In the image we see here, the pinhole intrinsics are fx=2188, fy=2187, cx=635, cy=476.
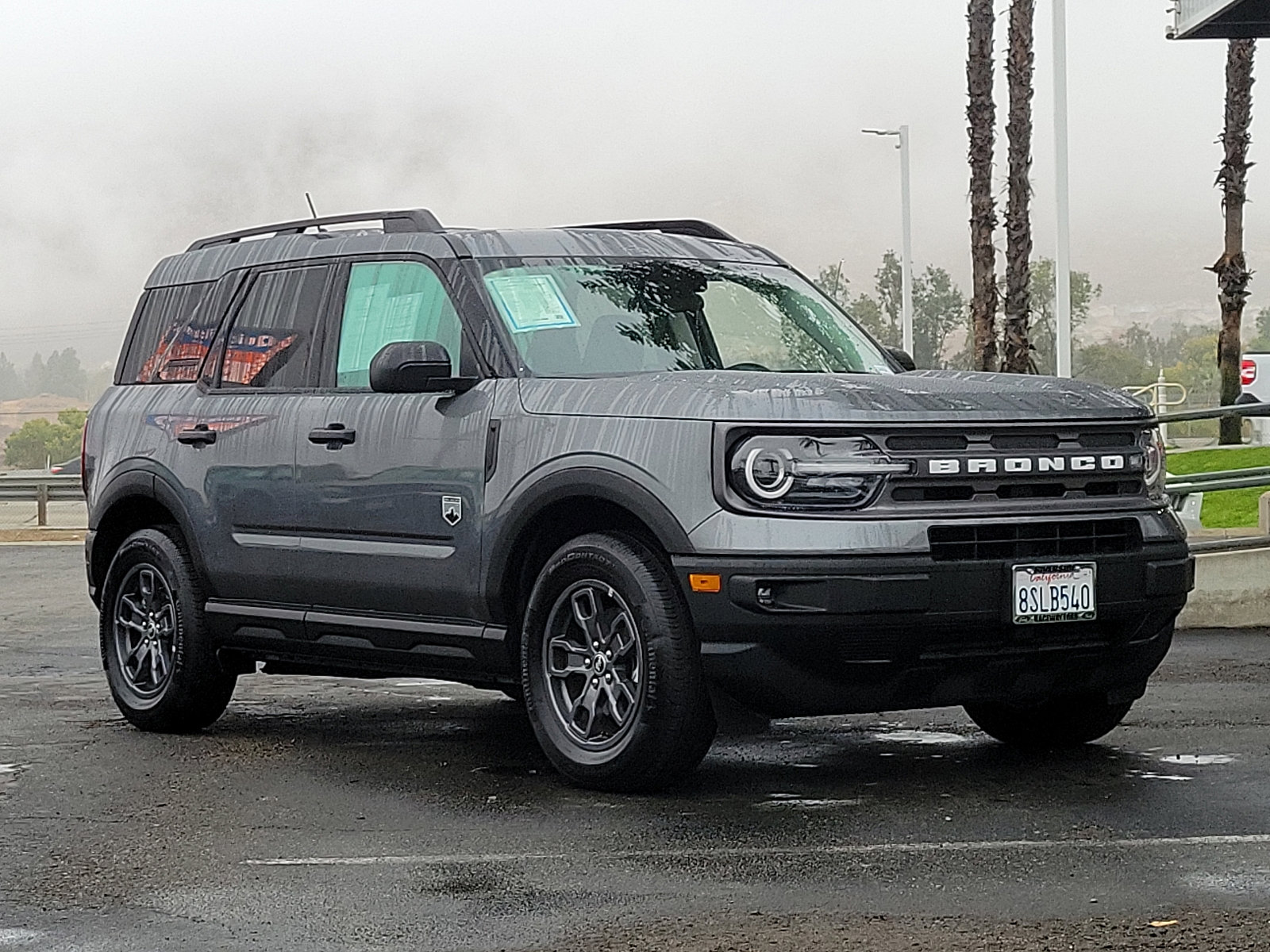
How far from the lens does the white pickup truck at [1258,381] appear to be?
46866 millimetres

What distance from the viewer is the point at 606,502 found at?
705cm

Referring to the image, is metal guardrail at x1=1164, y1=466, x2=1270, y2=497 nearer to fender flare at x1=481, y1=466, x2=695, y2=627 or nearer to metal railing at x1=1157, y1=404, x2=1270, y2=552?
metal railing at x1=1157, y1=404, x2=1270, y2=552

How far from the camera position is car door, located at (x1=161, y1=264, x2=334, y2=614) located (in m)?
8.23

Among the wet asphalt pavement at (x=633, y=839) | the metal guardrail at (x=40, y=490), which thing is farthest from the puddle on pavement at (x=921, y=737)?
the metal guardrail at (x=40, y=490)

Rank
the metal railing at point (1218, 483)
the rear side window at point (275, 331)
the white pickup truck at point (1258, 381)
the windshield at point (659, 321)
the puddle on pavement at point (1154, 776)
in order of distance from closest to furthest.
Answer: the puddle on pavement at point (1154, 776)
the windshield at point (659, 321)
the rear side window at point (275, 331)
the metal railing at point (1218, 483)
the white pickup truck at point (1258, 381)

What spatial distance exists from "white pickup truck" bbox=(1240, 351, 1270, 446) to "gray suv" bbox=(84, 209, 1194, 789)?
39310 mm

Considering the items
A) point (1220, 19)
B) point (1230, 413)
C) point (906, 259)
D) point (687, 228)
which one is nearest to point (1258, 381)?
point (906, 259)

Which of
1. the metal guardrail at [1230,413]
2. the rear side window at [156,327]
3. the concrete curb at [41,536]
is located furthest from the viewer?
the concrete curb at [41,536]

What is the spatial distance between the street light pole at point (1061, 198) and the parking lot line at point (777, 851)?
1064 inches

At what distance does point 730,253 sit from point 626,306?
0.85 m

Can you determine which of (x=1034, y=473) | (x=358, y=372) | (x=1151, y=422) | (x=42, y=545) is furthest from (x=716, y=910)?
(x=42, y=545)

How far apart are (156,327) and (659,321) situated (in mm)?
2662

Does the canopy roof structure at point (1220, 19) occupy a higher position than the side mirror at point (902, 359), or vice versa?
the canopy roof structure at point (1220, 19)

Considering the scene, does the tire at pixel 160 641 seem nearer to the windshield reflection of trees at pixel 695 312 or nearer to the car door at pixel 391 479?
the car door at pixel 391 479
